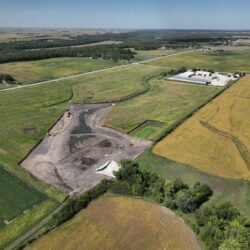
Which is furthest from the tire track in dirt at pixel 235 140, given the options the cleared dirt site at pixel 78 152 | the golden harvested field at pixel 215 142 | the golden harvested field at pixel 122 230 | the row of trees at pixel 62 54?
the row of trees at pixel 62 54

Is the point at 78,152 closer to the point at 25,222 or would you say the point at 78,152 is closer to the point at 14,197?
the point at 14,197

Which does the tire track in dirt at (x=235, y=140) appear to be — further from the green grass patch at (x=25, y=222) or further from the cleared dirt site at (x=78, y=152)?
the green grass patch at (x=25, y=222)

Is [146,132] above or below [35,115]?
above

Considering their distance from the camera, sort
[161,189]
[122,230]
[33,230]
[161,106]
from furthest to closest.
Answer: [161,106], [161,189], [33,230], [122,230]

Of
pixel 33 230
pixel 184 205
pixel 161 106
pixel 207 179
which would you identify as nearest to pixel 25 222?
pixel 33 230

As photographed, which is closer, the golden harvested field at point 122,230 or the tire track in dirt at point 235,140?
the golden harvested field at point 122,230

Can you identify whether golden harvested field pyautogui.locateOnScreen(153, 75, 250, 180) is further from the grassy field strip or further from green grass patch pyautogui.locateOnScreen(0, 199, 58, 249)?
the grassy field strip

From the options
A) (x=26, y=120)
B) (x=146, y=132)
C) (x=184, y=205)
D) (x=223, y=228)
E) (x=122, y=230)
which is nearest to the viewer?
(x=223, y=228)
